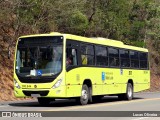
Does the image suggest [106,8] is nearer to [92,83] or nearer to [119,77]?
[119,77]

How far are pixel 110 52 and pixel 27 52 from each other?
5.37 meters

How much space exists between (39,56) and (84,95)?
9.25ft

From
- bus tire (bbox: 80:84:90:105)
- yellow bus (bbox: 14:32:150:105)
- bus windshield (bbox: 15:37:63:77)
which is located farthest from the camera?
bus tire (bbox: 80:84:90:105)

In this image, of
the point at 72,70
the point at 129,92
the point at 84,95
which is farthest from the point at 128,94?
the point at 72,70

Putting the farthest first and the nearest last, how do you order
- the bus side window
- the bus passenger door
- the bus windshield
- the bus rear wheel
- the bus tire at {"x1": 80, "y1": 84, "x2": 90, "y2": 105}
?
the bus rear wheel → the bus tire at {"x1": 80, "y1": 84, "x2": 90, "y2": 105} → the bus side window → the bus passenger door → the bus windshield

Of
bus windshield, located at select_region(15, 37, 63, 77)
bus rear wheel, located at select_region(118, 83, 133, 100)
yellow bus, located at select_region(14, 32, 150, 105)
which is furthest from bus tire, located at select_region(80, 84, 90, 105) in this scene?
bus rear wheel, located at select_region(118, 83, 133, 100)

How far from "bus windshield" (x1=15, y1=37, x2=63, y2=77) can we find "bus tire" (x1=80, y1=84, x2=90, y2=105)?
2057 millimetres

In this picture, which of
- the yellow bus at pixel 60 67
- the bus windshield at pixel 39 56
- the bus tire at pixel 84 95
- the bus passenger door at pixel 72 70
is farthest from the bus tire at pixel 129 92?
the bus windshield at pixel 39 56

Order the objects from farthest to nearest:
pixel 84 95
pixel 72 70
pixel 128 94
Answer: pixel 128 94 → pixel 84 95 → pixel 72 70

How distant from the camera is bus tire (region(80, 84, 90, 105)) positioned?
20.0 metres

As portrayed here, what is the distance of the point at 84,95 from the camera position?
2025 centimetres

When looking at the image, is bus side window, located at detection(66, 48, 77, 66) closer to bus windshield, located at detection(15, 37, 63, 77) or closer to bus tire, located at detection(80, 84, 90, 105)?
bus windshield, located at detection(15, 37, 63, 77)

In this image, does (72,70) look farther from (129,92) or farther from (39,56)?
(129,92)

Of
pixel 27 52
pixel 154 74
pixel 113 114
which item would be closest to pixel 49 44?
pixel 27 52
